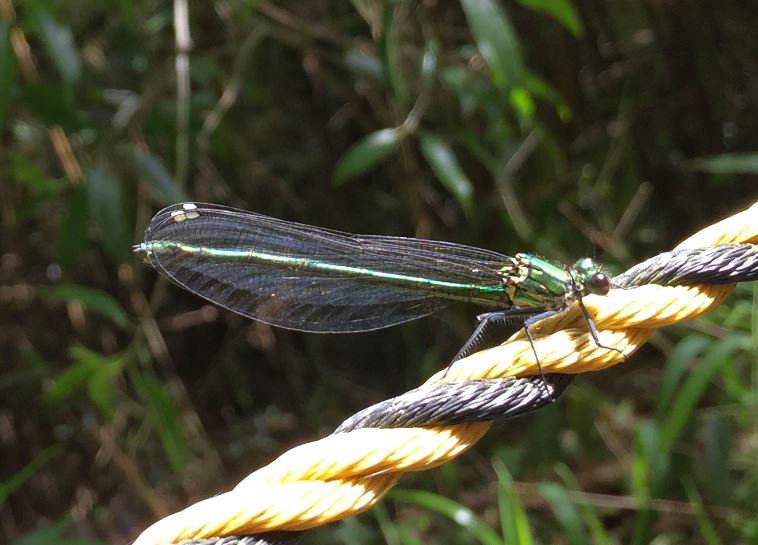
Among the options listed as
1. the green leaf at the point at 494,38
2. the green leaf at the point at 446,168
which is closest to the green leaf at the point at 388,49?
the green leaf at the point at 494,38

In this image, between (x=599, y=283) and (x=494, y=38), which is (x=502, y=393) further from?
(x=494, y=38)

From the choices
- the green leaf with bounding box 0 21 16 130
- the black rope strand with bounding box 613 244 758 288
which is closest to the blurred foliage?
the green leaf with bounding box 0 21 16 130

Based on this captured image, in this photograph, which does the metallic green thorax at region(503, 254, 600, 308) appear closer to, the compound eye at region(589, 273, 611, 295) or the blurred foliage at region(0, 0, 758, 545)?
the compound eye at region(589, 273, 611, 295)

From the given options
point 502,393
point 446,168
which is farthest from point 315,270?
point 446,168

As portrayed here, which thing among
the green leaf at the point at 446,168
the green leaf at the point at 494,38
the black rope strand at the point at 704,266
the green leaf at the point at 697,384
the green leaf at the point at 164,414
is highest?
the green leaf at the point at 494,38

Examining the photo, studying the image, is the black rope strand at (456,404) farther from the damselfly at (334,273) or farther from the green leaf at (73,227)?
the green leaf at (73,227)
